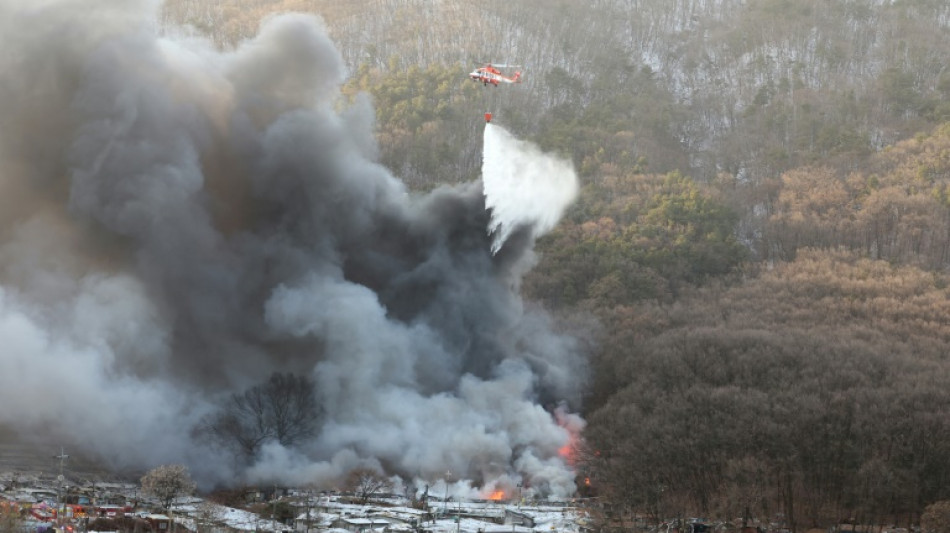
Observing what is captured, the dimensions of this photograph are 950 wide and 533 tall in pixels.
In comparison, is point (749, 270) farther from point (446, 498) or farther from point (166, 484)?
point (166, 484)

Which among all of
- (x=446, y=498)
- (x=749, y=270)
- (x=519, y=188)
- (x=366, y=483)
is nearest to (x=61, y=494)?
(x=366, y=483)

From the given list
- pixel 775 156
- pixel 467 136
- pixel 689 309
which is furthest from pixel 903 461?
pixel 467 136

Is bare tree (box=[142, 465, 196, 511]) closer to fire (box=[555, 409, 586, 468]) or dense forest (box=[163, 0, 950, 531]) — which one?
dense forest (box=[163, 0, 950, 531])

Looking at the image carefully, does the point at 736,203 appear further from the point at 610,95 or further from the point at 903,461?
the point at 903,461

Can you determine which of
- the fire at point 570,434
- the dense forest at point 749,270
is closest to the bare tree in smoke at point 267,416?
the fire at point 570,434

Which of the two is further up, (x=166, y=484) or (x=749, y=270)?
(x=749, y=270)

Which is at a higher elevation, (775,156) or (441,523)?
(775,156)

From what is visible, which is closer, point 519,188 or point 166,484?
point 166,484

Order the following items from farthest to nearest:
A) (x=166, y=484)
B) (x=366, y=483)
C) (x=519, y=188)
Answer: (x=519, y=188), (x=366, y=483), (x=166, y=484)
